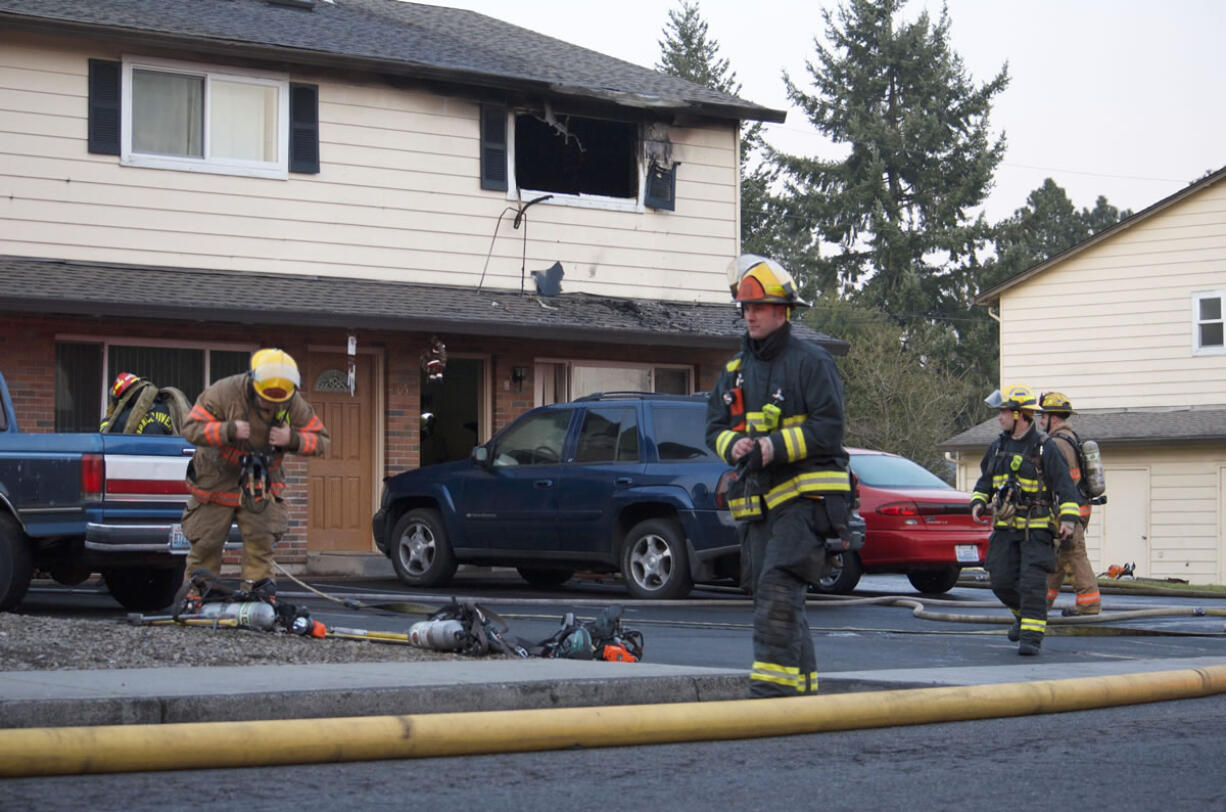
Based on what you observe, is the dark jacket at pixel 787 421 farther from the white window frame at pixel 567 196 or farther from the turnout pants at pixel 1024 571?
the white window frame at pixel 567 196

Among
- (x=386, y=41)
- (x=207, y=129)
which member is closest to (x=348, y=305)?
(x=207, y=129)

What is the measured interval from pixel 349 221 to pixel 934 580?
731 cm

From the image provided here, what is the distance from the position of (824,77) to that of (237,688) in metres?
48.0

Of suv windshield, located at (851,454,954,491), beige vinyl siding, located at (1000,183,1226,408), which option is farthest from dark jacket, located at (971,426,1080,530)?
beige vinyl siding, located at (1000,183,1226,408)

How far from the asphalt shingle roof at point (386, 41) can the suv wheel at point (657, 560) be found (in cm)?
662

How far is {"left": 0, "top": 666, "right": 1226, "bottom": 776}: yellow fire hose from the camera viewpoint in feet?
18.0

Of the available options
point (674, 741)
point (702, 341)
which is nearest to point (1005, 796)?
point (674, 741)

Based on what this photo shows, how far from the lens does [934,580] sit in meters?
16.6

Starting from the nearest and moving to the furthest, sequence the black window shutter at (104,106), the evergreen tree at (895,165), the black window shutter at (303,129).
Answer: the black window shutter at (104,106) < the black window shutter at (303,129) < the evergreen tree at (895,165)

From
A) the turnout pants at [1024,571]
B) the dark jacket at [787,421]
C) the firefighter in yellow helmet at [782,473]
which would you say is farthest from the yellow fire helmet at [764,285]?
the turnout pants at [1024,571]

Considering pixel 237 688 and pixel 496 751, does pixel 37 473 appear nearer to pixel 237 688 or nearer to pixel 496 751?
pixel 237 688

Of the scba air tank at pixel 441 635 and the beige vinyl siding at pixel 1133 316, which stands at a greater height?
the beige vinyl siding at pixel 1133 316

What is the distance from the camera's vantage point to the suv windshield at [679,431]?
14359 millimetres

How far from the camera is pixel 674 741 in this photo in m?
6.51
